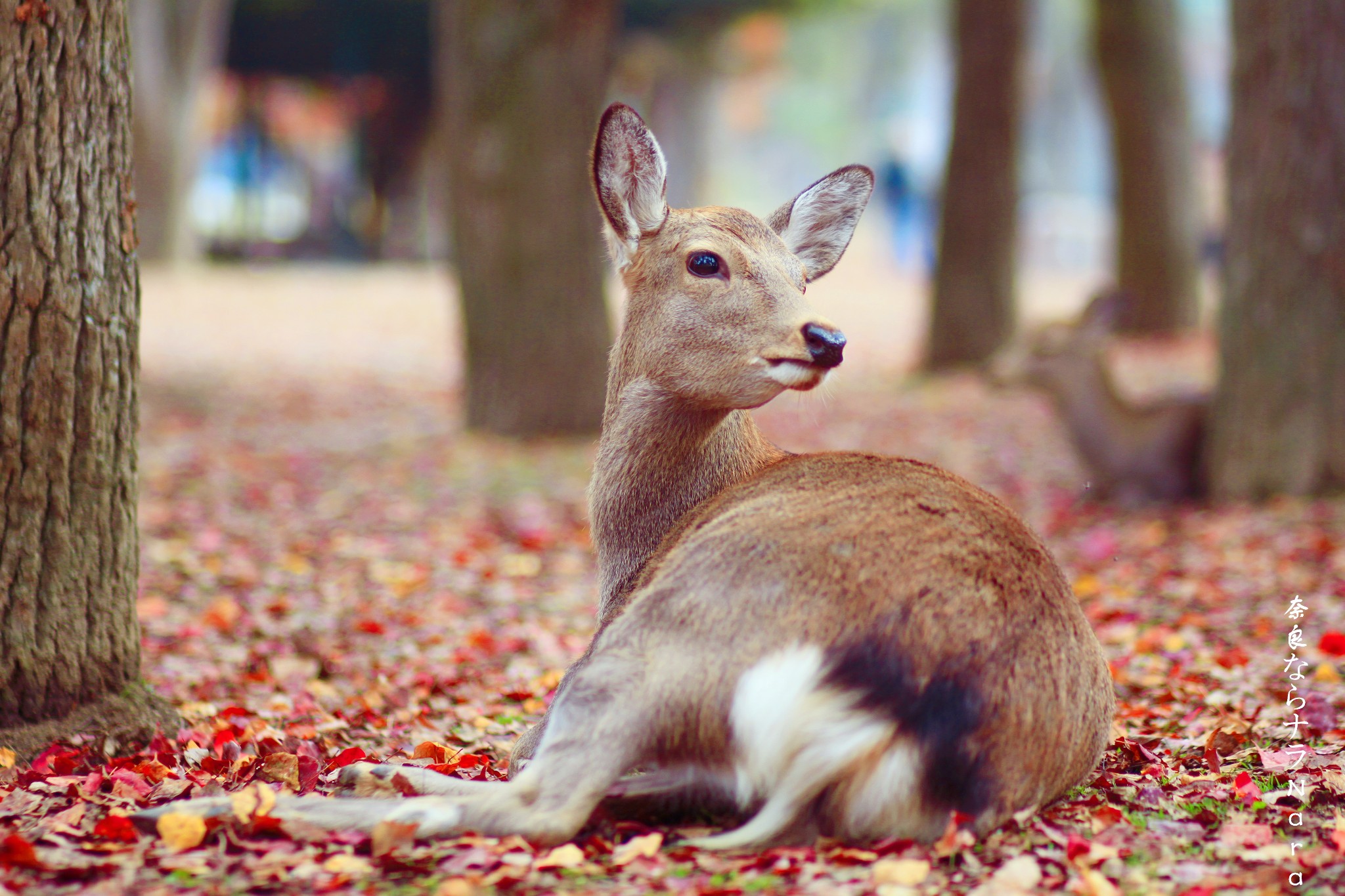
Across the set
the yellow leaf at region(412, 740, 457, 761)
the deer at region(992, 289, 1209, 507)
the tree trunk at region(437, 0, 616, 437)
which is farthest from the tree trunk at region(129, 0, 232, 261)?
the yellow leaf at region(412, 740, 457, 761)

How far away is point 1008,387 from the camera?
32.5 ft

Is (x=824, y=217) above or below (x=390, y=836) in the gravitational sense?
above

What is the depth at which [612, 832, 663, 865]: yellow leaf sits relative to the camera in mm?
3233

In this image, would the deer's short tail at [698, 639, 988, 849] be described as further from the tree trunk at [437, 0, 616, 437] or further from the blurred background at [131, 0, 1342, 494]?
the tree trunk at [437, 0, 616, 437]

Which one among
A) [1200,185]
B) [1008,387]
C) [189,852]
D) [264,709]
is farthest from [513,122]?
[1200,185]

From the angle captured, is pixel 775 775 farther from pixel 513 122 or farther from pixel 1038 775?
pixel 513 122

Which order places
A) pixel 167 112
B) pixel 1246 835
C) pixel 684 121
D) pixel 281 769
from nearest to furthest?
pixel 1246 835 < pixel 281 769 < pixel 167 112 < pixel 684 121

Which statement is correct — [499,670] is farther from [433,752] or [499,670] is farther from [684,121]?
[684,121]

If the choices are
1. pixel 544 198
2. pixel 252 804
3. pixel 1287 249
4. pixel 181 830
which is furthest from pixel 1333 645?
pixel 544 198

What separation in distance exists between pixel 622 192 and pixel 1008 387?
6272 millimetres

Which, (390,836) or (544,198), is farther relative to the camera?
(544,198)

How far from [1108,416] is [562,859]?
6.69m

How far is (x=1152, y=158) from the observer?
15.2 metres

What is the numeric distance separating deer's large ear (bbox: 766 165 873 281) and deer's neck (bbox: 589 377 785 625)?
0.61 metres
